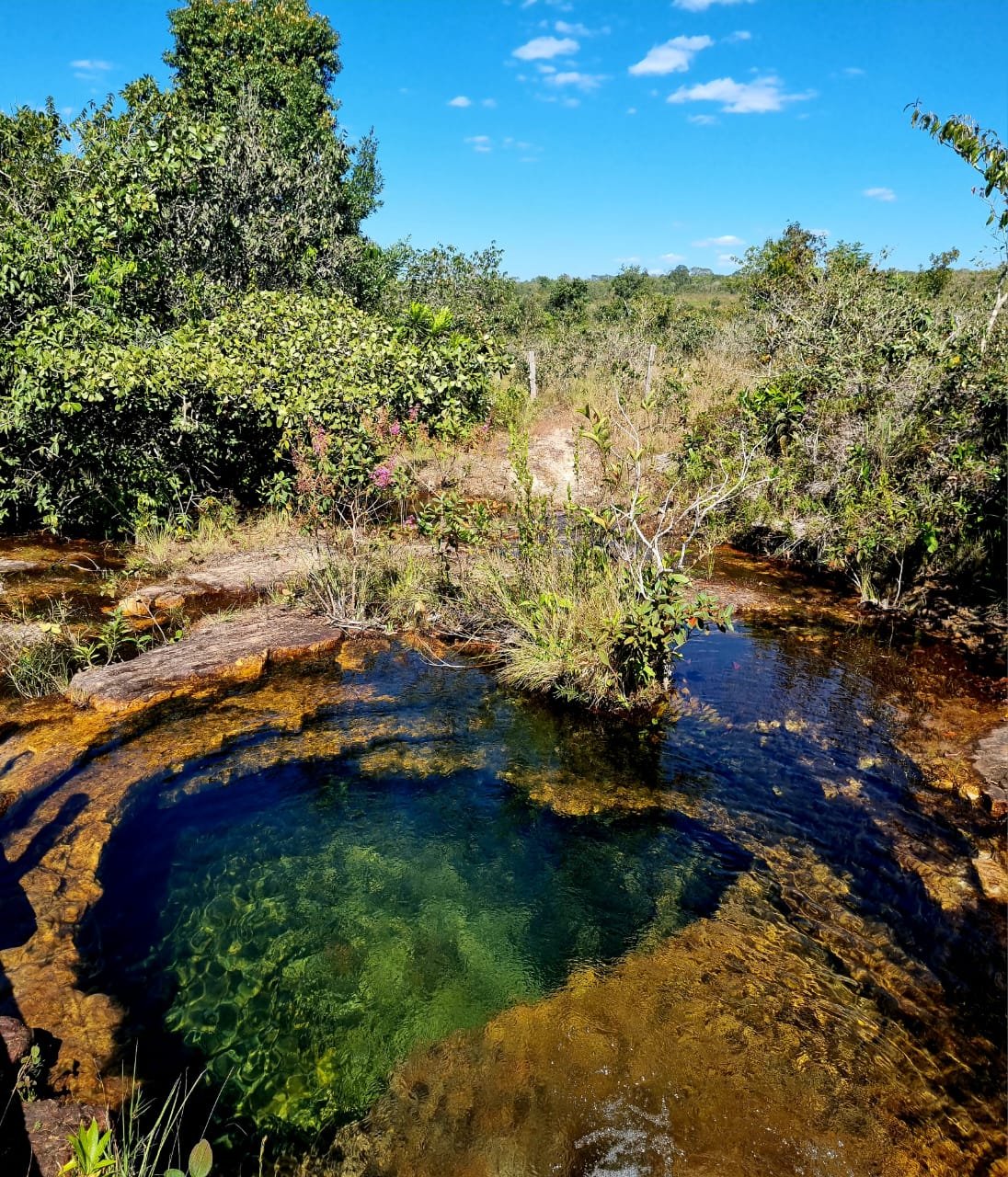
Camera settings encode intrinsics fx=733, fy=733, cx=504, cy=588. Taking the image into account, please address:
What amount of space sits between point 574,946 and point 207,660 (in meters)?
3.90

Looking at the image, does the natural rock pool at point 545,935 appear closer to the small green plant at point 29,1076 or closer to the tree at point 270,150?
the small green plant at point 29,1076

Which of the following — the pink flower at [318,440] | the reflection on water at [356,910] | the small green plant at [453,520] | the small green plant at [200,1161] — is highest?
the pink flower at [318,440]

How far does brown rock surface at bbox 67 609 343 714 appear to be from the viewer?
545 cm

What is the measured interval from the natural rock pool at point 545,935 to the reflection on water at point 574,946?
12 mm

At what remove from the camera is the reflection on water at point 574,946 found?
2.59 m

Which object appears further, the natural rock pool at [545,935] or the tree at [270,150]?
the tree at [270,150]

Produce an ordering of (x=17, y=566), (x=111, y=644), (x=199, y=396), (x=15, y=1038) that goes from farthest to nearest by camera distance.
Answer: (x=199, y=396) → (x=17, y=566) → (x=111, y=644) → (x=15, y=1038)

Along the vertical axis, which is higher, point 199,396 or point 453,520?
point 199,396

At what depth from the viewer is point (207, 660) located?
5.96 m

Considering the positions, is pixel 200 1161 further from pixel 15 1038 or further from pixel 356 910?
pixel 356 910

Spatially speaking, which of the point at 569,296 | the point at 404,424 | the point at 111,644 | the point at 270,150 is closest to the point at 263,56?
the point at 270,150

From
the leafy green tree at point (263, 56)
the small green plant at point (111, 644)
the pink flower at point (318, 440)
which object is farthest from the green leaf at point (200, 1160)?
the leafy green tree at point (263, 56)

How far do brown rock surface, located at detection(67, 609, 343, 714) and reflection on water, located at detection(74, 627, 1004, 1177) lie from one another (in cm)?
100

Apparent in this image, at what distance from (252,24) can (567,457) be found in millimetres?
14399
